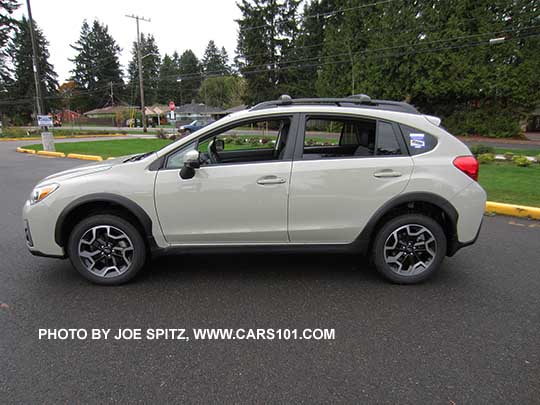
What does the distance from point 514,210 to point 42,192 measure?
659 centimetres

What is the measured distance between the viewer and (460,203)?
3320 mm

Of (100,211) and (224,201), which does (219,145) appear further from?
(100,211)

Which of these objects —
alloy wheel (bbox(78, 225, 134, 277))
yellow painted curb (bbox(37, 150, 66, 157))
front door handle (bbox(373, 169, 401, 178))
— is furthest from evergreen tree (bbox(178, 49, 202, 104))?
front door handle (bbox(373, 169, 401, 178))

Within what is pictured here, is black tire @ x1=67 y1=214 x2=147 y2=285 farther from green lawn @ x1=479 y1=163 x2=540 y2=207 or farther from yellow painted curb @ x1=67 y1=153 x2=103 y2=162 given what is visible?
yellow painted curb @ x1=67 y1=153 x2=103 y2=162

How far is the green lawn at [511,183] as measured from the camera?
636 cm

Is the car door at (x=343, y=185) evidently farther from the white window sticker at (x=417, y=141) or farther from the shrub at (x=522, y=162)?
the shrub at (x=522, y=162)

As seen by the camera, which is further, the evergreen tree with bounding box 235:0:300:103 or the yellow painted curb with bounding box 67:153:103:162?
the evergreen tree with bounding box 235:0:300:103

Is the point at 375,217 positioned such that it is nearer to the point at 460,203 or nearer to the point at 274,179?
the point at 460,203

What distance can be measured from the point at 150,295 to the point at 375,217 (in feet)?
7.29

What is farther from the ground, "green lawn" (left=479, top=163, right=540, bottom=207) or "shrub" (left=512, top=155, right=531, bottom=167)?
"shrub" (left=512, top=155, right=531, bottom=167)

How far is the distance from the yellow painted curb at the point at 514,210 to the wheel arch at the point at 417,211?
3.15 metres

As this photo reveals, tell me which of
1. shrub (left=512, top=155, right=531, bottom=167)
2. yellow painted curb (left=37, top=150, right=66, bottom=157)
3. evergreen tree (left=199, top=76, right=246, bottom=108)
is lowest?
yellow painted curb (left=37, top=150, right=66, bottom=157)

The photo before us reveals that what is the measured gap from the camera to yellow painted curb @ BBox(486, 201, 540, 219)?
558 centimetres

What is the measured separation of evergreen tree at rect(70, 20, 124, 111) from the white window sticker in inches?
3394
